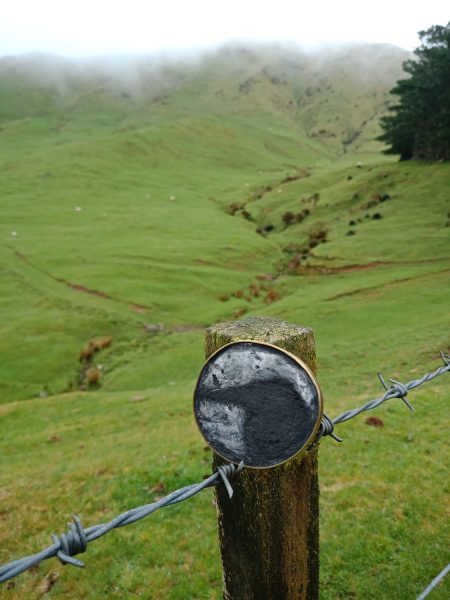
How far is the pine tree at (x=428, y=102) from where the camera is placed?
69312 millimetres

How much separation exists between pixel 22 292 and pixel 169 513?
47585mm

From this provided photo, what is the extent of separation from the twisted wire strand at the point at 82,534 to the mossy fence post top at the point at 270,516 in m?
0.15

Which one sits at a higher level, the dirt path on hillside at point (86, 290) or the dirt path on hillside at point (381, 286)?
the dirt path on hillside at point (381, 286)

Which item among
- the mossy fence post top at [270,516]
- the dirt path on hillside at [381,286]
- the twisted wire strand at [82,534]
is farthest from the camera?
the dirt path on hillside at [381,286]

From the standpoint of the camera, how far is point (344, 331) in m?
31.8

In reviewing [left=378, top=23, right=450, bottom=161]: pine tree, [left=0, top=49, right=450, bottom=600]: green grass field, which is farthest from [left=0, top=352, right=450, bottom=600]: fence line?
[left=378, top=23, right=450, bottom=161]: pine tree

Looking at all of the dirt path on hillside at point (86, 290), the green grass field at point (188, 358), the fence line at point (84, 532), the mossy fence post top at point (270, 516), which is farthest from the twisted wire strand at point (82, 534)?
the dirt path on hillside at point (86, 290)

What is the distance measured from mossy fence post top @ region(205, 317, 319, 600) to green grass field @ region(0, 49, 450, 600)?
14.1 ft

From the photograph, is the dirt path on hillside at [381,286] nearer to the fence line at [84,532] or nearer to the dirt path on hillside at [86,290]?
the dirt path on hillside at [86,290]

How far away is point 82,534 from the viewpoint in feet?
7.41

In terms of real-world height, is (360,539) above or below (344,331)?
above

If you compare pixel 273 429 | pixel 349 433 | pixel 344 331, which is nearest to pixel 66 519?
pixel 349 433

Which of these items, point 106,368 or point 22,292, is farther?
point 22,292

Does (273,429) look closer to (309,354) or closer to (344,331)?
(309,354)
